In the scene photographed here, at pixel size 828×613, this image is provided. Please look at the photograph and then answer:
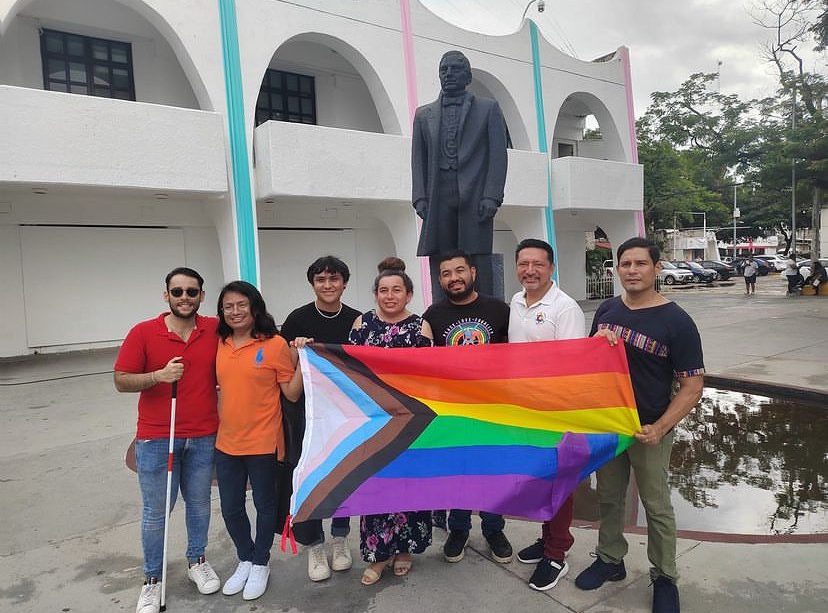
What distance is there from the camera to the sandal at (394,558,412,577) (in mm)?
3096

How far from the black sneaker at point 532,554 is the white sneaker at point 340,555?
0.96m

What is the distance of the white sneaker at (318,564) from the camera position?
3086 millimetres

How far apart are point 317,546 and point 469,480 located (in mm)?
1000

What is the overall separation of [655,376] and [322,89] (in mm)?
13823

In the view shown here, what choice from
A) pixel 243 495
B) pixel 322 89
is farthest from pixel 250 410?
pixel 322 89

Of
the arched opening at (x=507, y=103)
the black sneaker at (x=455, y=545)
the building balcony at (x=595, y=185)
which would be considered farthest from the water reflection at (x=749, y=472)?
the arched opening at (x=507, y=103)

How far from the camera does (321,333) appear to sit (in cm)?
322

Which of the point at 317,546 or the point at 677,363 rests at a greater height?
the point at 677,363

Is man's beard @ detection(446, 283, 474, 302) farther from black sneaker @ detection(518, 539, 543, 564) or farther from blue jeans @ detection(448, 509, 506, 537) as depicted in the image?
black sneaker @ detection(518, 539, 543, 564)

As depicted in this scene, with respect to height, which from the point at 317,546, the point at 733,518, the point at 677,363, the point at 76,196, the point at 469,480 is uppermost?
the point at 76,196

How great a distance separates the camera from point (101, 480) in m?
4.75

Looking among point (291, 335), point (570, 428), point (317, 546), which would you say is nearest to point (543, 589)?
→ point (570, 428)

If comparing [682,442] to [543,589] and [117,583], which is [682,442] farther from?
[117,583]

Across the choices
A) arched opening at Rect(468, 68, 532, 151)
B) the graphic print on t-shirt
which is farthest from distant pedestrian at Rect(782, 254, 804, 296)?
the graphic print on t-shirt
